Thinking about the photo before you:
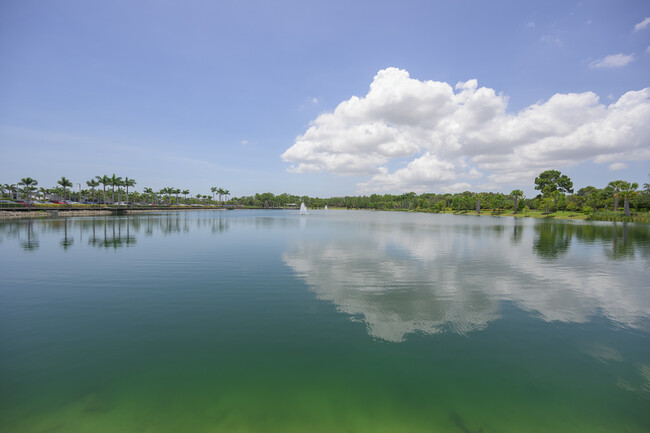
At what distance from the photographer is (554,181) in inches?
5507

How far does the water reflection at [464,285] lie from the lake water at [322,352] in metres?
0.15

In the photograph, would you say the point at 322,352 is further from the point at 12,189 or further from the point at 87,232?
the point at 12,189

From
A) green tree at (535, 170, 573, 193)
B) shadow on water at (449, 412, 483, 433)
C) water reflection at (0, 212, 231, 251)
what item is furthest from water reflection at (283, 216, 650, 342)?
green tree at (535, 170, 573, 193)

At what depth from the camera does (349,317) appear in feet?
40.9

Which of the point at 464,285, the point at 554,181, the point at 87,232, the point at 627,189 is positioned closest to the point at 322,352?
the point at 464,285

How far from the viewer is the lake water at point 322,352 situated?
263 inches

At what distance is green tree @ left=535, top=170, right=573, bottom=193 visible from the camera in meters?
138

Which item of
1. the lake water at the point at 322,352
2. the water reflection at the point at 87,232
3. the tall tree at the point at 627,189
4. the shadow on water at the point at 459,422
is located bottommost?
the shadow on water at the point at 459,422

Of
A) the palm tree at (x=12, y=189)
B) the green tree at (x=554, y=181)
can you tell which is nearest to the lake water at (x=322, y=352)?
the green tree at (x=554, y=181)

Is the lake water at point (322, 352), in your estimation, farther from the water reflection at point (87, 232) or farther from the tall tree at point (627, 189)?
the tall tree at point (627, 189)

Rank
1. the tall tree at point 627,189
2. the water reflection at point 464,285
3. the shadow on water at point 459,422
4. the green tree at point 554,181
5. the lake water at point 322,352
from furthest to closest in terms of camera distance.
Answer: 1. the green tree at point 554,181
2. the tall tree at point 627,189
3. the water reflection at point 464,285
4. the lake water at point 322,352
5. the shadow on water at point 459,422

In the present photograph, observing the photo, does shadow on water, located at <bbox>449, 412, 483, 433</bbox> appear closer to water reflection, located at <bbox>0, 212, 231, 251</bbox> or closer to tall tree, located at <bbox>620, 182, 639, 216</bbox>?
water reflection, located at <bbox>0, 212, 231, 251</bbox>

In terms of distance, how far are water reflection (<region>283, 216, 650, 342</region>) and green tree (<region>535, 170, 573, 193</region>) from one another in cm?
13836

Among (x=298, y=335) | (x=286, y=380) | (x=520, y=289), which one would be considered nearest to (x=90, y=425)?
(x=286, y=380)
